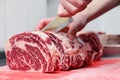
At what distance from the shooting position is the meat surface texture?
1520 mm

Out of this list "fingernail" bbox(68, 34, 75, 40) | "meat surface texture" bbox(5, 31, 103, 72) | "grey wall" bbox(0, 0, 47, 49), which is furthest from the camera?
"grey wall" bbox(0, 0, 47, 49)

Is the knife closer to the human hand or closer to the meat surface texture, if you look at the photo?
the meat surface texture

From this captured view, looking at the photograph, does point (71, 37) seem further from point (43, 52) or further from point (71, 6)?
point (71, 6)

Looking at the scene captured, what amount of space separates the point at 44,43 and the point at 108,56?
0.96 m

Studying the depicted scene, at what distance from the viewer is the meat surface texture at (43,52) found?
152 centimetres

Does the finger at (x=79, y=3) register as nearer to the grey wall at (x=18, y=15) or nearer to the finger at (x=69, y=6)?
the finger at (x=69, y=6)

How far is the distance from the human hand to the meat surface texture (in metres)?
0.21

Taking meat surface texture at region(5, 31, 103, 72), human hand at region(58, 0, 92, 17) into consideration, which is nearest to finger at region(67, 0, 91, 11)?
human hand at region(58, 0, 92, 17)

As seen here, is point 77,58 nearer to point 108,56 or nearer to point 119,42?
point 108,56

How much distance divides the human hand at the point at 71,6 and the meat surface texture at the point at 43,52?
207 millimetres

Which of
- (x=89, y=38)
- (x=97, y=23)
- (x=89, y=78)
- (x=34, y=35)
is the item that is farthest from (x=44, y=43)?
(x=97, y=23)

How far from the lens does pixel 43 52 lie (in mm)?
1526

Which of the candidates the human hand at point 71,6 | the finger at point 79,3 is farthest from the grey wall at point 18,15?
the finger at point 79,3

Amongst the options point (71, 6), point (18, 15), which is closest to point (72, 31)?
point (71, 6)
